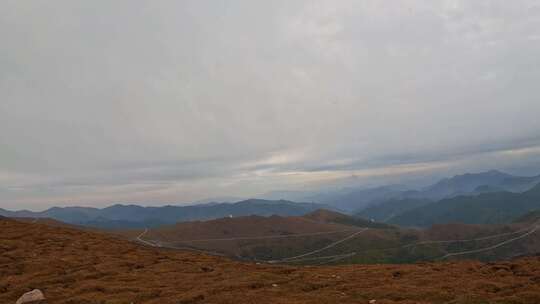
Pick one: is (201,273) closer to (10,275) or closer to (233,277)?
(233,277)

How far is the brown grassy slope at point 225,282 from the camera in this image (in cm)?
2981

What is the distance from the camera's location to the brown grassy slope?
2981 cm

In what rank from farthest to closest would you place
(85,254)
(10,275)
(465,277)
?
(85,254)
(10,275)
(465,277)

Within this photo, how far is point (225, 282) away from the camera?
119 feet

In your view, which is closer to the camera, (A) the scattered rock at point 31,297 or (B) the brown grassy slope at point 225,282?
(B) the brown grassy slope at point 225,282

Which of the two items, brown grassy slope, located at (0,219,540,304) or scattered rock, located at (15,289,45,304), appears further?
scattered rock, located at (15,289,45,304)

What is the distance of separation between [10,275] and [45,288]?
958cm

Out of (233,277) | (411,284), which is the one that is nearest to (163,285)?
(233,277)

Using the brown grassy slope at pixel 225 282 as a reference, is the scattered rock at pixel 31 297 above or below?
above

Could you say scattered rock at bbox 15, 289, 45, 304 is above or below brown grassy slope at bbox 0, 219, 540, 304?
above

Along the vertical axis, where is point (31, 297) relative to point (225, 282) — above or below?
above

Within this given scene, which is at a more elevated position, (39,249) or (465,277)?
(39,249)

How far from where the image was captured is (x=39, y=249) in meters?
56.2

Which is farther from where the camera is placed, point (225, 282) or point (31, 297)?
point (225, 282)
